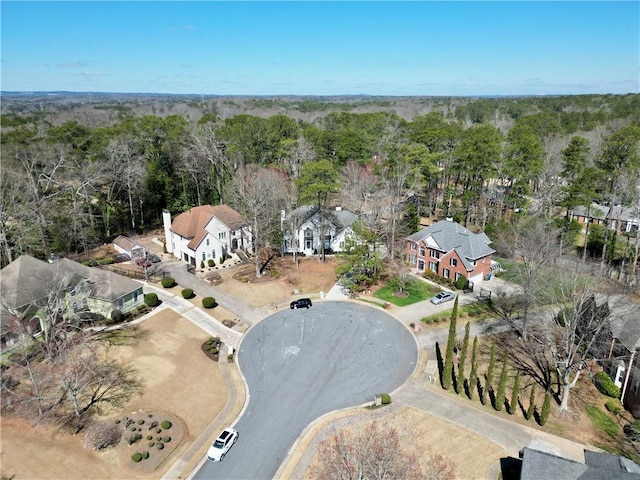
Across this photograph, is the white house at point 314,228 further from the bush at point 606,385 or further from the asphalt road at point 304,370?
the bush at point 606,385

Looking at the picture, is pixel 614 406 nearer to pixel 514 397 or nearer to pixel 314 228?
pixel 514 397

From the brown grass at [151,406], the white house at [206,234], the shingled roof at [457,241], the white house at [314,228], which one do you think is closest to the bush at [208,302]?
the brown grass at [151,406]

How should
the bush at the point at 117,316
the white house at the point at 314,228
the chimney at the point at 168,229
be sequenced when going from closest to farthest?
the bush at the point at 117,316, the white house at the point at 314,228, the chimney at the point at 168,229

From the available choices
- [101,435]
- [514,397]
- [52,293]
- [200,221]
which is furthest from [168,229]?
[514,397]

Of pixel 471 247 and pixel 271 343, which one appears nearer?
pixel 271 343

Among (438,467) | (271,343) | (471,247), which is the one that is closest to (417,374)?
(438,467)

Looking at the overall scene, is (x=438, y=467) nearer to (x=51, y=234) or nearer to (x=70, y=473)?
(x=70, y=473)
